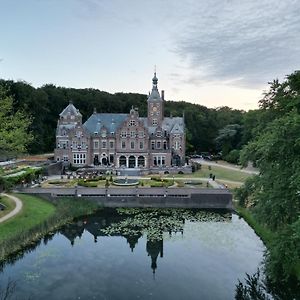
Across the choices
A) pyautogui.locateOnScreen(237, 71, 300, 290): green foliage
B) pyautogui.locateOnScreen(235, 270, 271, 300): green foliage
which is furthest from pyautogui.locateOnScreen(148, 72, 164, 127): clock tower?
pyautogui.locateOnScreen(235, 270, 271, 300): green foliage

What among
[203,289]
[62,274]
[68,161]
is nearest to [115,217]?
[62,274]

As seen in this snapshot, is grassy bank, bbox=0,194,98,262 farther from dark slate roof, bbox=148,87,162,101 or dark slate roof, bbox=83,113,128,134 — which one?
dark slate roof, bbox=148,87,162,101

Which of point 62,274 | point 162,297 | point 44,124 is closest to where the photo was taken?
point 162,297

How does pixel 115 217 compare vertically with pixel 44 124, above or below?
below

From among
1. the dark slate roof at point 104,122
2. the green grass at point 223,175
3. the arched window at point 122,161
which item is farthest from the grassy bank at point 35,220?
the dark slate roof at point 104,122

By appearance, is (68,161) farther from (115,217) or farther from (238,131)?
(238,131)
